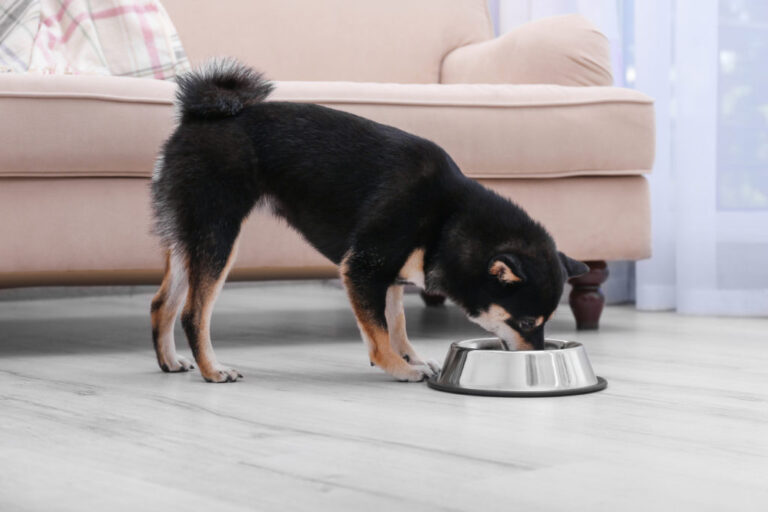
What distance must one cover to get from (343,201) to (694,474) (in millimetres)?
899

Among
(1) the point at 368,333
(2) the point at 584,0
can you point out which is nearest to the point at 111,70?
(1) the point at 368,333

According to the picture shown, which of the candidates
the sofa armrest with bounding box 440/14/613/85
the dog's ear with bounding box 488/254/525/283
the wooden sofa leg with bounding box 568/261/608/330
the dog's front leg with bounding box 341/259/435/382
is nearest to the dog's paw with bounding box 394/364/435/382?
the dog's front leg with bounding box 341/259/435/382

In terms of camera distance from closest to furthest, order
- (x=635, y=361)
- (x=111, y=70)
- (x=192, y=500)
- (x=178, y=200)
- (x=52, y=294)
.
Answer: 1. (x=192, y=500)
2. (x=178, y=200)
3. (x=635, y=361)
4. (x=111, y=70)
5. (x=52, y=294)

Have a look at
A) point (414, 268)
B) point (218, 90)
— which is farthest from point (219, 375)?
point (218, 90)

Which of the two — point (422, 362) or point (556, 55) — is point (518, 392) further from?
point (556, 55)

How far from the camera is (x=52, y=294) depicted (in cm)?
380

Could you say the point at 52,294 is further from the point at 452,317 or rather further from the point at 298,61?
the point at 452,317

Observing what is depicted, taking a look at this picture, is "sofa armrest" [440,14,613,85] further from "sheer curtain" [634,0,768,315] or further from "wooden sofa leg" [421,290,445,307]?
"wooden sofa leg" [421,290,445,307]

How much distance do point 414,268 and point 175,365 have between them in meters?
0.52

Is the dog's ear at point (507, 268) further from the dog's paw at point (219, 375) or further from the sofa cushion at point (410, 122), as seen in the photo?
the sofa cushion at point (410, 122)

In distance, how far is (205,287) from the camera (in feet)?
5.72

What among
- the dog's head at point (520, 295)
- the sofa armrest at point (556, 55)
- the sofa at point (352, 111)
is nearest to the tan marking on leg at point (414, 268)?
the dog's head at point (520, 295)

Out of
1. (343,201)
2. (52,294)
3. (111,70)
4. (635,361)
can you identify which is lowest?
(52,294)

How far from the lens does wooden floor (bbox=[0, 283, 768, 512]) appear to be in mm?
1020
